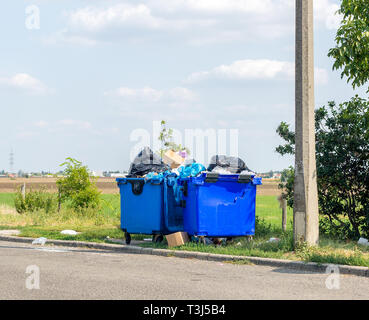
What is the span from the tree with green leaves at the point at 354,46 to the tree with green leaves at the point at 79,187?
10.8 metres

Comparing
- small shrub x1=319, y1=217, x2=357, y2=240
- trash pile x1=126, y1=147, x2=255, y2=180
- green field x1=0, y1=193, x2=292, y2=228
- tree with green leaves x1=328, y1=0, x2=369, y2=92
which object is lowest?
green field x1=0, y1=193, x2=292, y2=228

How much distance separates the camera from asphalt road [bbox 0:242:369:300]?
779 centimetres

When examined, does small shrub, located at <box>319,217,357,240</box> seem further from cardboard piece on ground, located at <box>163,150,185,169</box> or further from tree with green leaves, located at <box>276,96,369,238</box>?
cardboard piece on ground, located at <box>163,150,185,169</box>

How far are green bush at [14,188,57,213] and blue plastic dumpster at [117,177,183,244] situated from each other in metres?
8.54

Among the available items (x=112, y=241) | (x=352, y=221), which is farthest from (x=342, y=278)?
(x=112, y=241)

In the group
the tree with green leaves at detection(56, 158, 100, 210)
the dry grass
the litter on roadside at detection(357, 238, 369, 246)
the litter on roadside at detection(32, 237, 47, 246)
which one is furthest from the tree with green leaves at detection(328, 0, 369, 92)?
the dry grass

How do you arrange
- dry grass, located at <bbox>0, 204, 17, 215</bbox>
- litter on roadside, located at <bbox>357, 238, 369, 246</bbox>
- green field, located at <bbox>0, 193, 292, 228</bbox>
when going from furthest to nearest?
dry grass, located at <bbox>0, 204, 17, 215</bbox>
green field, located at <bbox>0, 193, 292, 228</bbox>
litter on roadside, located at <bbox>357, 238, 369, 246</bbox>

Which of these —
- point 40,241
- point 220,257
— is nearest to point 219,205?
point 220,257

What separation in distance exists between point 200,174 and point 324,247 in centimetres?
278

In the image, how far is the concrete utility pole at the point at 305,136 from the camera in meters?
11.2

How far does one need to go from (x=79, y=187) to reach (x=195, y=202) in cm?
926

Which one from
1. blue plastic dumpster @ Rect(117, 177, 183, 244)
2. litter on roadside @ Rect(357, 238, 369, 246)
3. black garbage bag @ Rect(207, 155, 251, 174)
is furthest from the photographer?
black garbage bag @ Rect(207, 155, 251, 174)
